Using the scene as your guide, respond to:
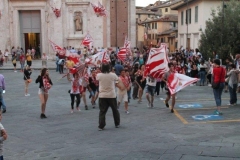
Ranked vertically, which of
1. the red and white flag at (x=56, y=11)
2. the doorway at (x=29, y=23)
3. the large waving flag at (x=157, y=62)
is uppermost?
the red and white flag at (x=56, y=11)

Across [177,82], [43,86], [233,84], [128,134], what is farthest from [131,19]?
[128,134]

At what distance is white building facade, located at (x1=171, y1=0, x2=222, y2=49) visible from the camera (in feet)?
100.0

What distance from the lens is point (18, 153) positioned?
7344 millimetres

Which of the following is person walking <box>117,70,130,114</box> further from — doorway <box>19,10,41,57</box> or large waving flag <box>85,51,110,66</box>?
doorway <box>19,10,41,57</box>

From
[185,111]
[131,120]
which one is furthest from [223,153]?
[185,111]

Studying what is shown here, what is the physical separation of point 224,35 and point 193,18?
12238mm

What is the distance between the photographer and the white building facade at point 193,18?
30.5 metres

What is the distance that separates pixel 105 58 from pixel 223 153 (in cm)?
828

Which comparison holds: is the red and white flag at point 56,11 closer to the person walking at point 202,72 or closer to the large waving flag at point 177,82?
the person walking at point 202,72

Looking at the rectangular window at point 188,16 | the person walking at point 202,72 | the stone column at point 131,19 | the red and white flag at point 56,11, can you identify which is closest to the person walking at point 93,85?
the person walking at point 202,72

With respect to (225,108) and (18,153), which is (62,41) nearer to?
(225,108)

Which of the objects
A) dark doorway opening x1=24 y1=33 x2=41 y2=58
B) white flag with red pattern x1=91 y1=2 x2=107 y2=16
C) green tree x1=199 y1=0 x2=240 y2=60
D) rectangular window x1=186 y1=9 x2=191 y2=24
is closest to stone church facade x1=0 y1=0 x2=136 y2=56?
dark doorway opening x1=24 y1=33 x2=41 y2=58

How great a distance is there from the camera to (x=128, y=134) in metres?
8.48

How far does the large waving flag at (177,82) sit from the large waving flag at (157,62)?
332 millimetres
